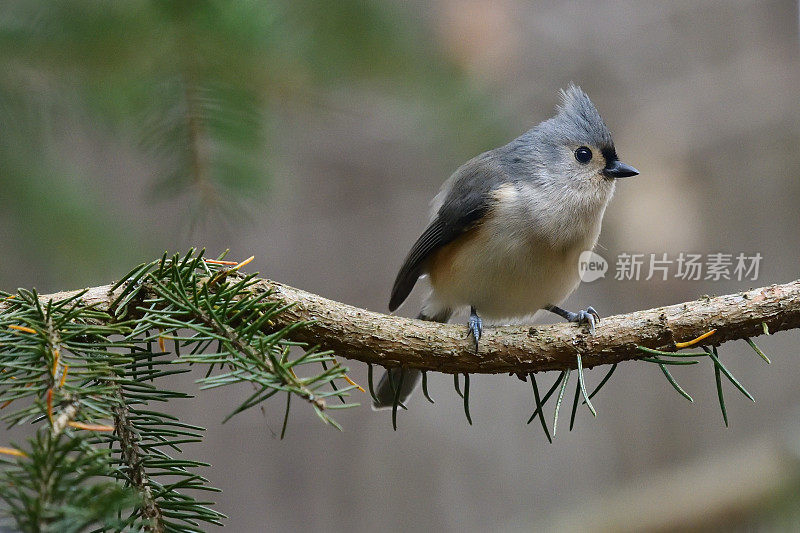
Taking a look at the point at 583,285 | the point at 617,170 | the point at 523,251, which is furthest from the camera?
the point at 583,285

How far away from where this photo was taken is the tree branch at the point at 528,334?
1.23 meters

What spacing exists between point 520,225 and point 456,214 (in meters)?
0.23

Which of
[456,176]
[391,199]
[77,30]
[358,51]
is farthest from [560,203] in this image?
[391,199]

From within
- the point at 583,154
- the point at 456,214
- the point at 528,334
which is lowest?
the point at 528,334

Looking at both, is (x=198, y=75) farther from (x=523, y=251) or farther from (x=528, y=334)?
(x=523, y=251)

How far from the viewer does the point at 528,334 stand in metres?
1.36

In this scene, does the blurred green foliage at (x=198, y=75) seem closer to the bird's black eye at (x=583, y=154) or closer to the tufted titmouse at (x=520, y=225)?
the tufted titmouse at (x=520, y=225)

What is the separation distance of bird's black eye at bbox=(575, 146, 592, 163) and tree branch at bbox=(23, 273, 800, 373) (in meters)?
A: 0.99

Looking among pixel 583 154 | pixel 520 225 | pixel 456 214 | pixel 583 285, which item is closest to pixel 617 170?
pixel 583 154

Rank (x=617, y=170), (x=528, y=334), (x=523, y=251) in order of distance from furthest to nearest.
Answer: (x=617, y=170)
(x=523, y=251)
(x=528, y=334)

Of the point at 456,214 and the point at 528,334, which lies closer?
the point at 528,334

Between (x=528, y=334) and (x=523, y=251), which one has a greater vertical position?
(x=523, y=251)

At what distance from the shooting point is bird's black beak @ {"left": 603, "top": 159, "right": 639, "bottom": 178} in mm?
2154

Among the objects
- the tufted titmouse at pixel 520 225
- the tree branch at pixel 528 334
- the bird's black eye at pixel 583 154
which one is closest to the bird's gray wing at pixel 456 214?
the tufted titmouse at pixel 520 225
